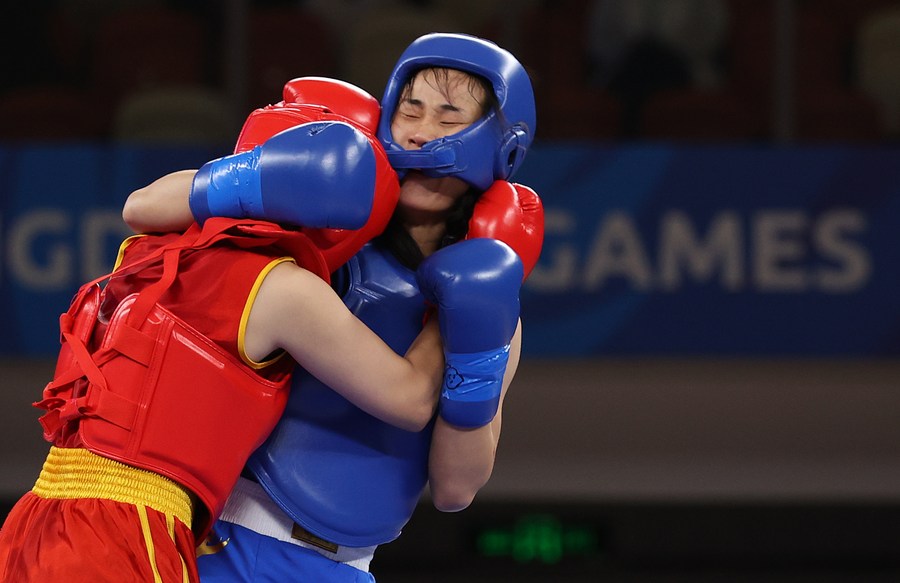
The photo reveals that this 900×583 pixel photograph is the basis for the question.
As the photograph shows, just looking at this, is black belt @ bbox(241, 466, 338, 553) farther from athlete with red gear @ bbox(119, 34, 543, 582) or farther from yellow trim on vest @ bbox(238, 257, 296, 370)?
yellow trim on vest @ bbox(238, 257, 296, 370)

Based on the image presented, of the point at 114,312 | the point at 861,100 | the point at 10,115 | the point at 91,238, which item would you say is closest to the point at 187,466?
the point at 114,312

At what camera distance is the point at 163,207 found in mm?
1773

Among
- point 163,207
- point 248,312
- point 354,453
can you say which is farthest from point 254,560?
point 163,207

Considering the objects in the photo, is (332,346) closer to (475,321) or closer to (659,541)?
(475,321)

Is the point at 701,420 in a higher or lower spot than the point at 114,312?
lower

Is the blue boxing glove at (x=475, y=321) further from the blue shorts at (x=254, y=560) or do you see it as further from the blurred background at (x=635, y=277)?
the blurred background at (x=635, y=277)

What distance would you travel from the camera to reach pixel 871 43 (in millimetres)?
4832

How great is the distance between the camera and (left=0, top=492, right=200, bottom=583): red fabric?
160 cm

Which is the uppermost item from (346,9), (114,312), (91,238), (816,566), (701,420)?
(114,312)

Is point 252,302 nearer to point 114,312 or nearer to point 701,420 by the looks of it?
point 114,312

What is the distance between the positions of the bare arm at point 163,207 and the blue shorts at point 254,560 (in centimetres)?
46

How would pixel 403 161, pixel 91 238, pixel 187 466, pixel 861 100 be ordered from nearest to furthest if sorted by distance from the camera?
pixel 187 466, pixel 403 161, pixel 91 238, pixel 861 100

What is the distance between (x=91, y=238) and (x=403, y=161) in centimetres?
280

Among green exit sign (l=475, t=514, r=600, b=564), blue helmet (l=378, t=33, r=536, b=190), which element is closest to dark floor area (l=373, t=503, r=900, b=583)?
green exit sign (l=475, t=514, r=600, b=564)
